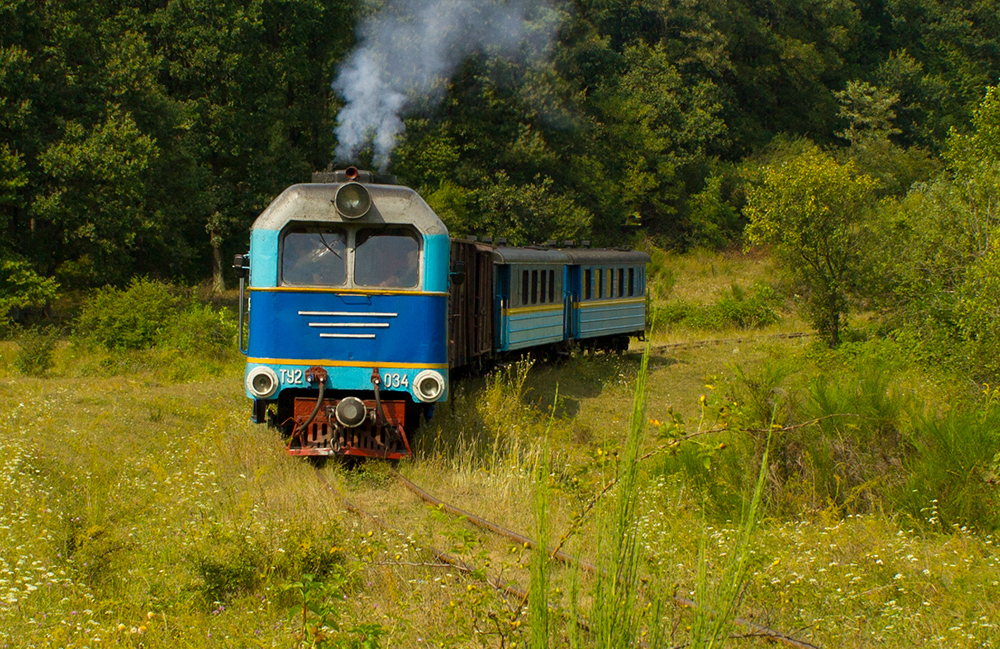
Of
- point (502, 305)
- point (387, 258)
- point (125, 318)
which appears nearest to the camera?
point (387, 258)

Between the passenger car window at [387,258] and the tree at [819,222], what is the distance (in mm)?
12653

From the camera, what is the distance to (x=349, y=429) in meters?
9.59

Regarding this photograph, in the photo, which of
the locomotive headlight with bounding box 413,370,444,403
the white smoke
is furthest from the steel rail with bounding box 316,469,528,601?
the white smoke

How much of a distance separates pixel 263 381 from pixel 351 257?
4.80ft

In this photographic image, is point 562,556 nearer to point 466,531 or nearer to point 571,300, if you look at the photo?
point 466,531

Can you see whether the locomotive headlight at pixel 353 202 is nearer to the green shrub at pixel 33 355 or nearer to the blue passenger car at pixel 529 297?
the blue passenger car at pixel 529 297

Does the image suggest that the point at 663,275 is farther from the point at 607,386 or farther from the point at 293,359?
the point at 293,359

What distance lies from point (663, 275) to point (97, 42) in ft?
72.2

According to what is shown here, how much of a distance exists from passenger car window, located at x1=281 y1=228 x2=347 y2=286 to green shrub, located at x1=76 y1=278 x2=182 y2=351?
1259cm

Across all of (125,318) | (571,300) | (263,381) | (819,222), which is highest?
(819,222)

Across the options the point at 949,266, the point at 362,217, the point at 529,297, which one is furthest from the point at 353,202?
the point at 949,266

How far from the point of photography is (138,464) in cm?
922

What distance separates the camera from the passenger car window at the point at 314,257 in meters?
9.80

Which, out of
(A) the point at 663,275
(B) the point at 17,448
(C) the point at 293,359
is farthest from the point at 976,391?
(A) the point at 663,275
